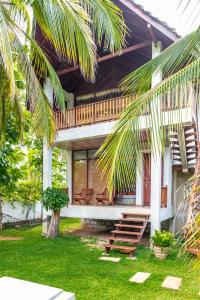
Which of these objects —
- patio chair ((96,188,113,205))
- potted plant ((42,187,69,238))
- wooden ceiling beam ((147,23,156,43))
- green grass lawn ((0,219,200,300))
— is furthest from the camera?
patio chair ((96,188,113,205))

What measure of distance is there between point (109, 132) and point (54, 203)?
3.23m

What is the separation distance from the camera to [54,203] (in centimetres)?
1005

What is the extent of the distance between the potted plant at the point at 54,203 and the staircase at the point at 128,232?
2232 mm

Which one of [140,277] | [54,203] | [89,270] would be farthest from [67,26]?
[54,203]

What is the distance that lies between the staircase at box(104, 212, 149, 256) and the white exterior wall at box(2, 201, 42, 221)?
6986mm

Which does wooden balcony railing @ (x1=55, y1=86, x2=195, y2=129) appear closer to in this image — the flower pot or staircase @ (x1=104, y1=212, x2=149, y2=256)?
staircase @ (x1=104, y1=212, x2=149, y2=256)

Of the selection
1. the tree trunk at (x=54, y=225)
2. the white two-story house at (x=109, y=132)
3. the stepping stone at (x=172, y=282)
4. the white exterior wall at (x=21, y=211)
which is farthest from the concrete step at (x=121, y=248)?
the white exterior wall at (x=21, y=211)

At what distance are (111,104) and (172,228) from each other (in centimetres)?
526

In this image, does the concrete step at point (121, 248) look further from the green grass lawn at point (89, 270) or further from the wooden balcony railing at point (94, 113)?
the wooden balcony railing at point (94, 113)

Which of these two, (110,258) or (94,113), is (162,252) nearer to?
(110,258)

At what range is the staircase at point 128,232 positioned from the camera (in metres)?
8.26

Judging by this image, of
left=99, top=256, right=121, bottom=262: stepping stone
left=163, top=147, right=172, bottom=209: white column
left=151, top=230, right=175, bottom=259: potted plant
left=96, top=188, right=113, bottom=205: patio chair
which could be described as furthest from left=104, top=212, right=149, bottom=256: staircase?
left=96, top=188, right=113, bottom=205: patio chair

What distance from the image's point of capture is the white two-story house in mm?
8867

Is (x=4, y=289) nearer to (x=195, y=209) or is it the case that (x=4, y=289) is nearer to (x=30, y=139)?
(x=195, y=209)
